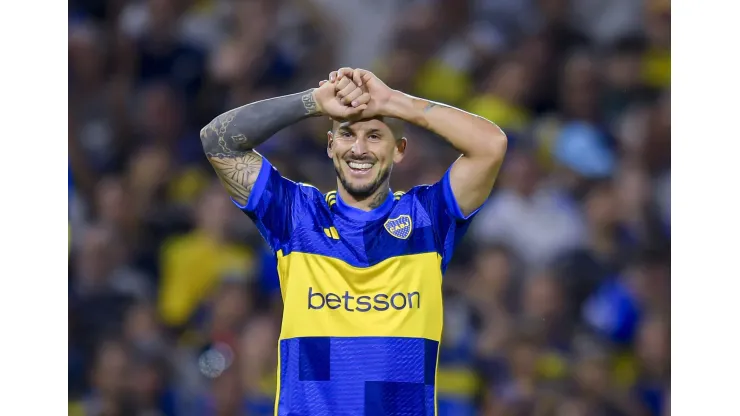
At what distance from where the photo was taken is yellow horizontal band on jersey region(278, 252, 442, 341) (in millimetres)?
3125

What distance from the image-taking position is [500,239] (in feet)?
18.5

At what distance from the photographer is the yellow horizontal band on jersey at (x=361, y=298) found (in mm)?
3125

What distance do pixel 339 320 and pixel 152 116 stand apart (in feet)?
11.0

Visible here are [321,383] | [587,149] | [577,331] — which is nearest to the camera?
[321,383]

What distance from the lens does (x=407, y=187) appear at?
563 cm

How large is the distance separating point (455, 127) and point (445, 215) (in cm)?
29

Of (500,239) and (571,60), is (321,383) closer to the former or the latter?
(500,239)

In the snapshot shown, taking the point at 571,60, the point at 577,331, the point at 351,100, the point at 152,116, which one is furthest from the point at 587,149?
the point at 351,100

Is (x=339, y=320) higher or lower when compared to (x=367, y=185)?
lower

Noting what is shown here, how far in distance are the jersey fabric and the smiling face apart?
4.2 inches

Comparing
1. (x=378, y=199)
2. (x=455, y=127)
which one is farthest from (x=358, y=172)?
(x=455, y=127)

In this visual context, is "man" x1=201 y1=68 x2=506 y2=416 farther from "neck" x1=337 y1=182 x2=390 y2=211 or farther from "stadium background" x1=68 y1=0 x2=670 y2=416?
"stadium background" x1=68 y1=0 x2=670 y2=416

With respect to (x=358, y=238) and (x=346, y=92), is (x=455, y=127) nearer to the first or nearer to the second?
(x=346, y=92)

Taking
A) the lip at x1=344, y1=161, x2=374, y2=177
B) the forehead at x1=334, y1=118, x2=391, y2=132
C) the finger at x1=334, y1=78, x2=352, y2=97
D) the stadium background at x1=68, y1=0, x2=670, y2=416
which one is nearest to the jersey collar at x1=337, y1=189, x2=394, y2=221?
the lip at x1=344, y1=161, x2=374, y2=177
